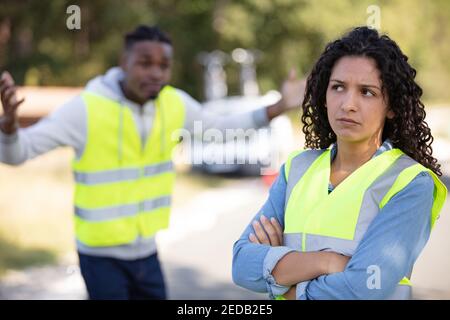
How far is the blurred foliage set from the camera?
473 inches

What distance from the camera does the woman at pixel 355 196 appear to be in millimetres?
1988

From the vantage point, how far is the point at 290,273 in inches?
83.0

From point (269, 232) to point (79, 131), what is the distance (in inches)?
61.6

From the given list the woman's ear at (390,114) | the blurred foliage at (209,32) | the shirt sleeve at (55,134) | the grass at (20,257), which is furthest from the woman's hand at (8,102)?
the blurred foliage at (209,32)

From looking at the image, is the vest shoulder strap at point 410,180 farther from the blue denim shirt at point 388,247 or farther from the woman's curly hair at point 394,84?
the woman's curly hair at point 394,84

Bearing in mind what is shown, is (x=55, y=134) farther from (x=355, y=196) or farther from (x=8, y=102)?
(x=355, y=196)

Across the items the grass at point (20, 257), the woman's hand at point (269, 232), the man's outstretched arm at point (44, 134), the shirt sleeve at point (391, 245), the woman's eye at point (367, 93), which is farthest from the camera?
the grass at point (20, 257)

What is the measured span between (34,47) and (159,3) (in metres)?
4.68

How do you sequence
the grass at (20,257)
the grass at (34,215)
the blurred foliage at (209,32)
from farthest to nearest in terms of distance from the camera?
the blurred foliage at (209,32) → the grass at (34,215) → the grass at (20,257)

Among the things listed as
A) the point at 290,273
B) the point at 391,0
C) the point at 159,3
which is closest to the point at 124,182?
the point at 290,273

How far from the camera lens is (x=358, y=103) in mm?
2053

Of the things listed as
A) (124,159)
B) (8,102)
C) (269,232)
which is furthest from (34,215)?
(269,232)

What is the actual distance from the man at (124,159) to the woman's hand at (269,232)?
4.47ft

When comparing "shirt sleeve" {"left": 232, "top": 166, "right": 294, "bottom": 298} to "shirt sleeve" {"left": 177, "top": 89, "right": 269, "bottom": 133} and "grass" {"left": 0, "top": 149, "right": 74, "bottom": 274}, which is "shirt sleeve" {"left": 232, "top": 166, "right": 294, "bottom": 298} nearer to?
"shirt sleeve" {"left": 177, "top": 89, "right": 269, "bottom": 133}
